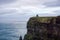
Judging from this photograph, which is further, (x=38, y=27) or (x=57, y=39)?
(x=38, y=27)

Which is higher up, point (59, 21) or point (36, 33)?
point (59, 21)

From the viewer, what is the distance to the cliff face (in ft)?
103

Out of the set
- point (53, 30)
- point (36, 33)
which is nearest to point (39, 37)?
point (36, 33)

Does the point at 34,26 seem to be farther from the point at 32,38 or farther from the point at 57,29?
the point at 57,29

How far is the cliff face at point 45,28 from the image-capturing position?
103ft

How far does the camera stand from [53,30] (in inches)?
1245

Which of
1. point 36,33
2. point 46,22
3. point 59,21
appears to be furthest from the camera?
point 36,33

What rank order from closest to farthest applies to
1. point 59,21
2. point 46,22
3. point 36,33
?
1. point 59,21
2. point 46,22
3. point 36,33

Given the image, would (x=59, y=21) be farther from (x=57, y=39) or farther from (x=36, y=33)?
(x=36, y=33)

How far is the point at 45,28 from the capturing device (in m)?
33.1

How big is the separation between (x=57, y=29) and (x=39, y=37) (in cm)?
451

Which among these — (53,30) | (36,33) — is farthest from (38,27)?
(53,30)

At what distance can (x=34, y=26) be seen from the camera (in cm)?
3628

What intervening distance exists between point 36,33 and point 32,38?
6.13 feet
